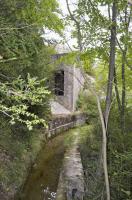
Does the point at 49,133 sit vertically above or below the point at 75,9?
below

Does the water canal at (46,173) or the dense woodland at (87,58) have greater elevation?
the dense woodland at (87,58)

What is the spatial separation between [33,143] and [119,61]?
15.6 feet

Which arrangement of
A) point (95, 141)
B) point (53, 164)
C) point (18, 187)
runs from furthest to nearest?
1. point (53, 164)
2. point (95, 141)
3. point (18, 187)

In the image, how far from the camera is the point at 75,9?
6.54 metres

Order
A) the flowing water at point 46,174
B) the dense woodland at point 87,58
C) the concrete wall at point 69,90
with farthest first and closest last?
the concrete wall at point 69,90, the flowing water at point 46,174, the dense woodland at point 87,58

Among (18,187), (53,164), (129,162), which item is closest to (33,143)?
(53,164)

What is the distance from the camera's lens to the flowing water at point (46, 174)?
817cm

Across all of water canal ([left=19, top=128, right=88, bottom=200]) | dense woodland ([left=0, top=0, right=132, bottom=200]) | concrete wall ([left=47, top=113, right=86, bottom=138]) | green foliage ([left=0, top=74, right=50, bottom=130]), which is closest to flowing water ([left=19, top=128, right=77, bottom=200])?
water canal ([left=19, top=128, right=88, bottom=200])

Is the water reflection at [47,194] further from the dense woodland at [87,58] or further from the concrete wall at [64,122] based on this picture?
the concrete wall at [64,122]

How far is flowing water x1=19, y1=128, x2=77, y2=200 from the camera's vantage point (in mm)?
8172

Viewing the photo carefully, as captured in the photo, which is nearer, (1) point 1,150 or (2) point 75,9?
(2) point 75,9

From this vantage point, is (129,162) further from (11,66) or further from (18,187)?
(11,66)

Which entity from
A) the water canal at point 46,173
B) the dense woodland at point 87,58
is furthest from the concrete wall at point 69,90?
the dense woodland at point 87,58

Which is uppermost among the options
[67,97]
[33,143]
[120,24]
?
[120,24]
